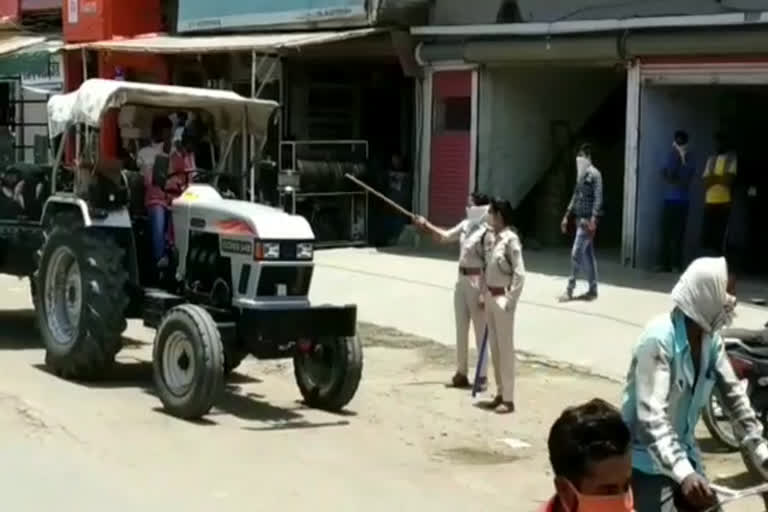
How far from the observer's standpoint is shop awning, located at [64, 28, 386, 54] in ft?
72.4

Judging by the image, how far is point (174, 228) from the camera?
11.9 m

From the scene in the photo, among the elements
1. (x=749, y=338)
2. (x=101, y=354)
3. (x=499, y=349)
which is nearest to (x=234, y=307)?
(x=101, y=354)

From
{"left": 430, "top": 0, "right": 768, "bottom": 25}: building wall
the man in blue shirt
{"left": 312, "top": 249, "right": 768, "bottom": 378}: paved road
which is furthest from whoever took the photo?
the man in blue shirt

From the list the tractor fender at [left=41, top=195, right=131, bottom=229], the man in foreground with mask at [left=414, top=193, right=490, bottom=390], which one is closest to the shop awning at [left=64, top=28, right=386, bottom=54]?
the tractor fender at [left=41, top=195, right=131, bottom=229]

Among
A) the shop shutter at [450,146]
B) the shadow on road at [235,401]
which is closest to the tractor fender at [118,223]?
the shadow on road at [235,401]

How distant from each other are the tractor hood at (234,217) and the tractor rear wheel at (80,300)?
68 cm

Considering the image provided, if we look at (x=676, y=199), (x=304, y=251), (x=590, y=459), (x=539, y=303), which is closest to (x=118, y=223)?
(x=304, y=251)

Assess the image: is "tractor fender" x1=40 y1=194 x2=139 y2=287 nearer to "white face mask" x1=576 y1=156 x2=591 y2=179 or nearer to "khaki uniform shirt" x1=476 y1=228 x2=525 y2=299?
"khaki uniform shirt" x1=476 y1=228 x2=525 y2=299

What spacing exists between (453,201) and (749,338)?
1276 cm

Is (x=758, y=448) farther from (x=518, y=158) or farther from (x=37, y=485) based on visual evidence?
(x=518, y=158)

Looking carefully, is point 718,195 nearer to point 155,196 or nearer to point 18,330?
point 155,196

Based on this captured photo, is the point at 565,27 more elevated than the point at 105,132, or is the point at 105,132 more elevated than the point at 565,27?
the point at 565,27

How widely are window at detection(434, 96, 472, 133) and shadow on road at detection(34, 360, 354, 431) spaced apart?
10374 mm

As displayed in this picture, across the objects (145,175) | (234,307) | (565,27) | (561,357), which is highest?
(565,27)
